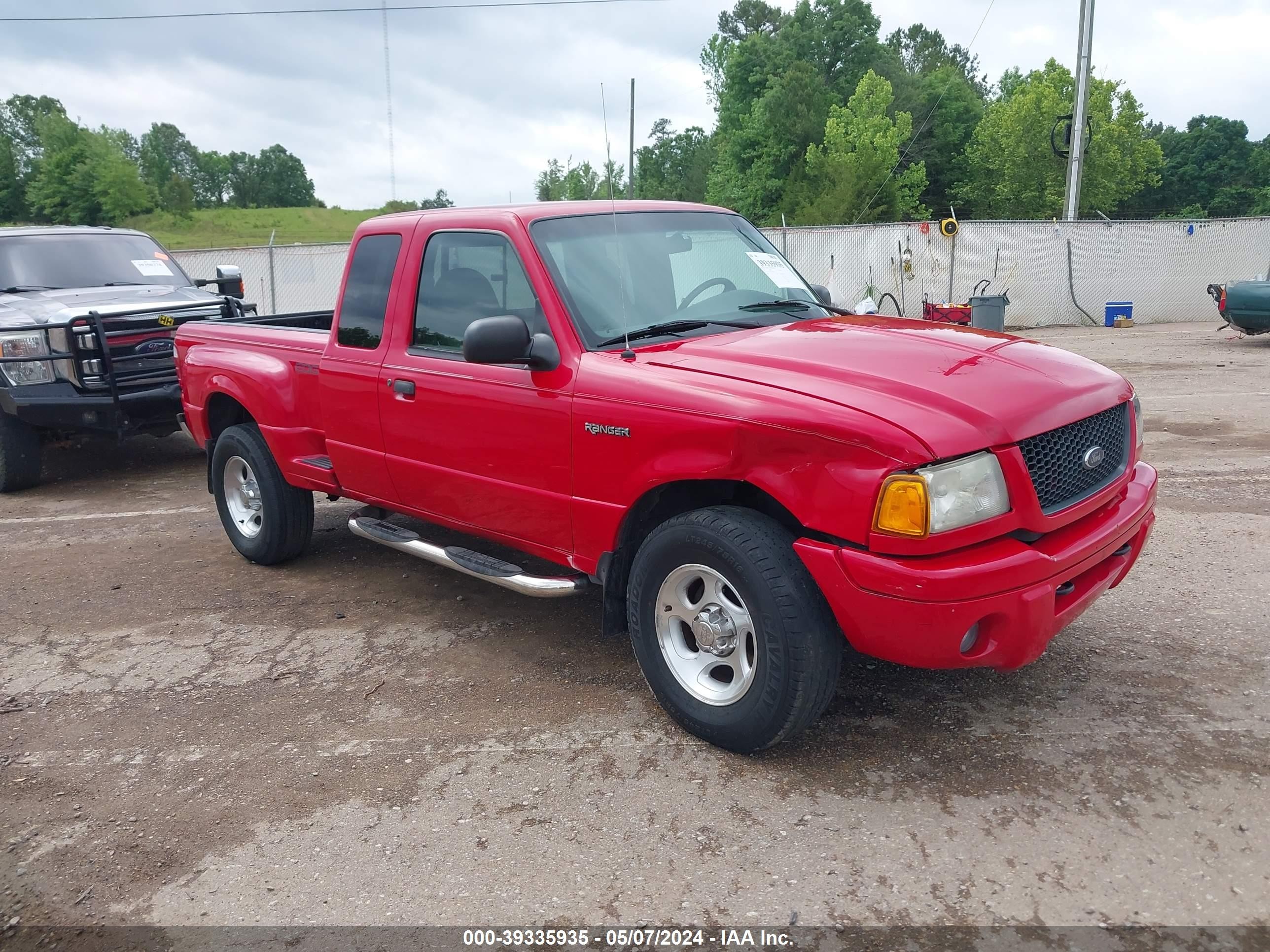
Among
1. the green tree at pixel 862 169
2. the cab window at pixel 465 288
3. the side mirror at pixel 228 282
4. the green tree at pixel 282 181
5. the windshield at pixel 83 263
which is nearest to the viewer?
the cab window at pixel 465 288

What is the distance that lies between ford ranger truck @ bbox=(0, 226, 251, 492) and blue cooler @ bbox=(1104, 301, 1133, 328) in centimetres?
1806

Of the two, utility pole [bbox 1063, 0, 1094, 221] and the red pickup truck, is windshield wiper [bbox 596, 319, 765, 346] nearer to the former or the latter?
the red pickup truck

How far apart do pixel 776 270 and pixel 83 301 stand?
664 cm

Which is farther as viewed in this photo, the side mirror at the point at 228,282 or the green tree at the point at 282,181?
the green tree at the point at 282,181

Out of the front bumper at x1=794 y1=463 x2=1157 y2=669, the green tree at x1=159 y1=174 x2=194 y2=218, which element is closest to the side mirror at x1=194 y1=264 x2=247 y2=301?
the front bumper at x1=794 y1=463 x2=1157 y2=669

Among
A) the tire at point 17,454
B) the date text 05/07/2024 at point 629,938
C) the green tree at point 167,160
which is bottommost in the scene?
the date text 05/07/2024 at point 629,938

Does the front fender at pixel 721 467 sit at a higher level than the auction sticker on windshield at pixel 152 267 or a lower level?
lower

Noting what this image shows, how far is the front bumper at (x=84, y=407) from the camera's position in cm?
770

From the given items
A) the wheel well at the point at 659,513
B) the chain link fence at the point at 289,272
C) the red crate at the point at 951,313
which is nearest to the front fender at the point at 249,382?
the wheel well at the point at 659,513

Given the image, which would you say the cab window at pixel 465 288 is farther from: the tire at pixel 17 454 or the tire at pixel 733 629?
the tire at pixel 17 454

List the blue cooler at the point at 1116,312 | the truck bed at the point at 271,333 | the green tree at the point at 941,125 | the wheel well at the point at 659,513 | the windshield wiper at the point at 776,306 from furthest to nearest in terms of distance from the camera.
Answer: the green tree at the point at 941,125 → the blue cooler at the point at 1116,312 → the truck bed at the point at 271,333 → the windshield wiper at the point at 776,306 → the wheel well at the point at 659,513

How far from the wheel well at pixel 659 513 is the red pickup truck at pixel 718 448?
1 cm

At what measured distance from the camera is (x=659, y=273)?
422cm

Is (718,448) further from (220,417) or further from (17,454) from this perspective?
(17,454)
